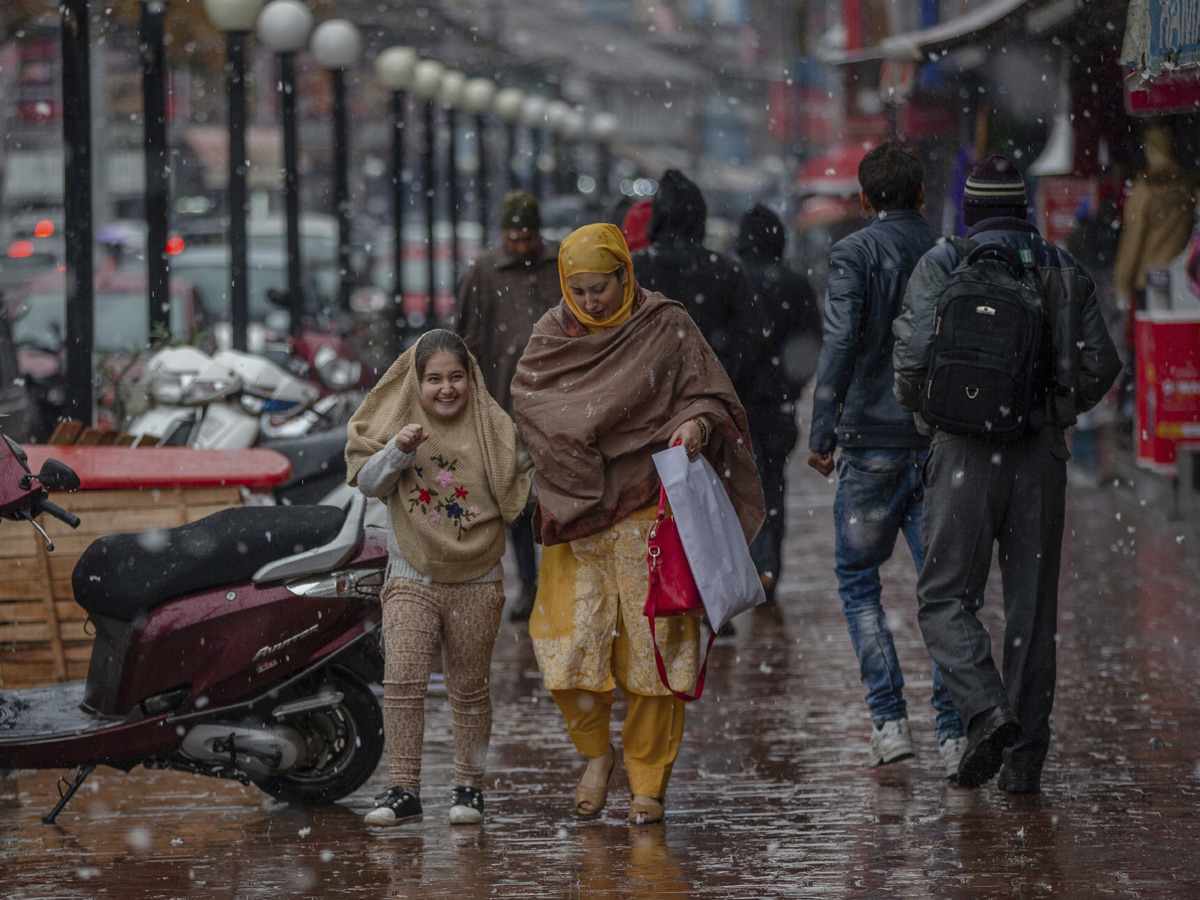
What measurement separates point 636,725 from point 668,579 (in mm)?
537

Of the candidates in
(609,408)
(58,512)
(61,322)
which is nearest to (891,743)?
(609,408)

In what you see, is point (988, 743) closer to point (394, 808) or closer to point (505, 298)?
point (394, 808)

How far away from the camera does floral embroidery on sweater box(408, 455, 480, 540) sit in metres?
5.88

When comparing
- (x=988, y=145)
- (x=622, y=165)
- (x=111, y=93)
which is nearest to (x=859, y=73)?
(x=988, y=145)

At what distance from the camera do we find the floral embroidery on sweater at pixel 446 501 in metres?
5.88

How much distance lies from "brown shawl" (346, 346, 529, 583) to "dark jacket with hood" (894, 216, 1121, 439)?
127 centimetres

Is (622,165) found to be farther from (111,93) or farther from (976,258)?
(976,258)

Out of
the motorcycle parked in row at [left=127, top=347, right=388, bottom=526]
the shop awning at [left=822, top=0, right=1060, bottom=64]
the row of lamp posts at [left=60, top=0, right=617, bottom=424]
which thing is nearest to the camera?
the motorcycle parked in row at [left=127, top=347, right=388, bottom=526]

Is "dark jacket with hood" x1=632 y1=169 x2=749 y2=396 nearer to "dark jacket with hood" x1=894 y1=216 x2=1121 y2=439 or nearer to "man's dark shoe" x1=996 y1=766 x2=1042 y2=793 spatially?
"dark jacket with hood" x1=894 y1=216 x2=1121 y2=439

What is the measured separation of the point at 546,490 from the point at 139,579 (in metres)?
1.34

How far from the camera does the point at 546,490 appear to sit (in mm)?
5789

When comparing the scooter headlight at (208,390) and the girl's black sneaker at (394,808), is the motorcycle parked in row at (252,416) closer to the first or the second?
the scooter headlight at (208,390)

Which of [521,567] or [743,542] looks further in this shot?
[521,567]

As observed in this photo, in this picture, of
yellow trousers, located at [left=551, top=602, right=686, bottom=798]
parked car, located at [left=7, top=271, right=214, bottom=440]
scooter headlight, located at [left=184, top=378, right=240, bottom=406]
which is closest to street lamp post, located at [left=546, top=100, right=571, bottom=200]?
parked car, located at [left=7, top=271, right=214, bottom=440]
